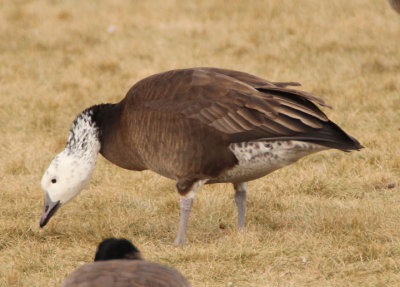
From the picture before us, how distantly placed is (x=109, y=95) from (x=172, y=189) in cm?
307

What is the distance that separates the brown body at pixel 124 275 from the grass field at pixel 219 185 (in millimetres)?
1304

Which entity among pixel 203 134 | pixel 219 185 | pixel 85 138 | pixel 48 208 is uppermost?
pixel 203 134

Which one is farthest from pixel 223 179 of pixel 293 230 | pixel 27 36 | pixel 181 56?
pixel 27 36

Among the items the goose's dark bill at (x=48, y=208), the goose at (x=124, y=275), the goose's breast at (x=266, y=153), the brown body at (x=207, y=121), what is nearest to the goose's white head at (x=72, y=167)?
the goose's dark bill at (x=48, y=208)

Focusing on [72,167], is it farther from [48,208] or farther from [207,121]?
[207,121]

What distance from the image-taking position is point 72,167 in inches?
221

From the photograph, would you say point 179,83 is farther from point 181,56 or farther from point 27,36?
point 27,36

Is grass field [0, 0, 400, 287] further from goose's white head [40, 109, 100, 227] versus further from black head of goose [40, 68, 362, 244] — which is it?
black head of goose [40, 68, 362, 244]

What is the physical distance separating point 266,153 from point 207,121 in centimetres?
51

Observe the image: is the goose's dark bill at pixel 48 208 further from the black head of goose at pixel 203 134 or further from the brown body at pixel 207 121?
the brown body at pixel 207 121

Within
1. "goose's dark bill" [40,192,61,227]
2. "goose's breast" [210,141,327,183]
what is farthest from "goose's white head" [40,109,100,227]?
"goose's breast" [210,141,327,183]

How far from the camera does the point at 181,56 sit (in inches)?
426

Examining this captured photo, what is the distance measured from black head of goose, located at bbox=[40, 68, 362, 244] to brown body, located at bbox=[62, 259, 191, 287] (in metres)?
1.72

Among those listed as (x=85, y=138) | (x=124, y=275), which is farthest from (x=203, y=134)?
(x=124, y=275)
